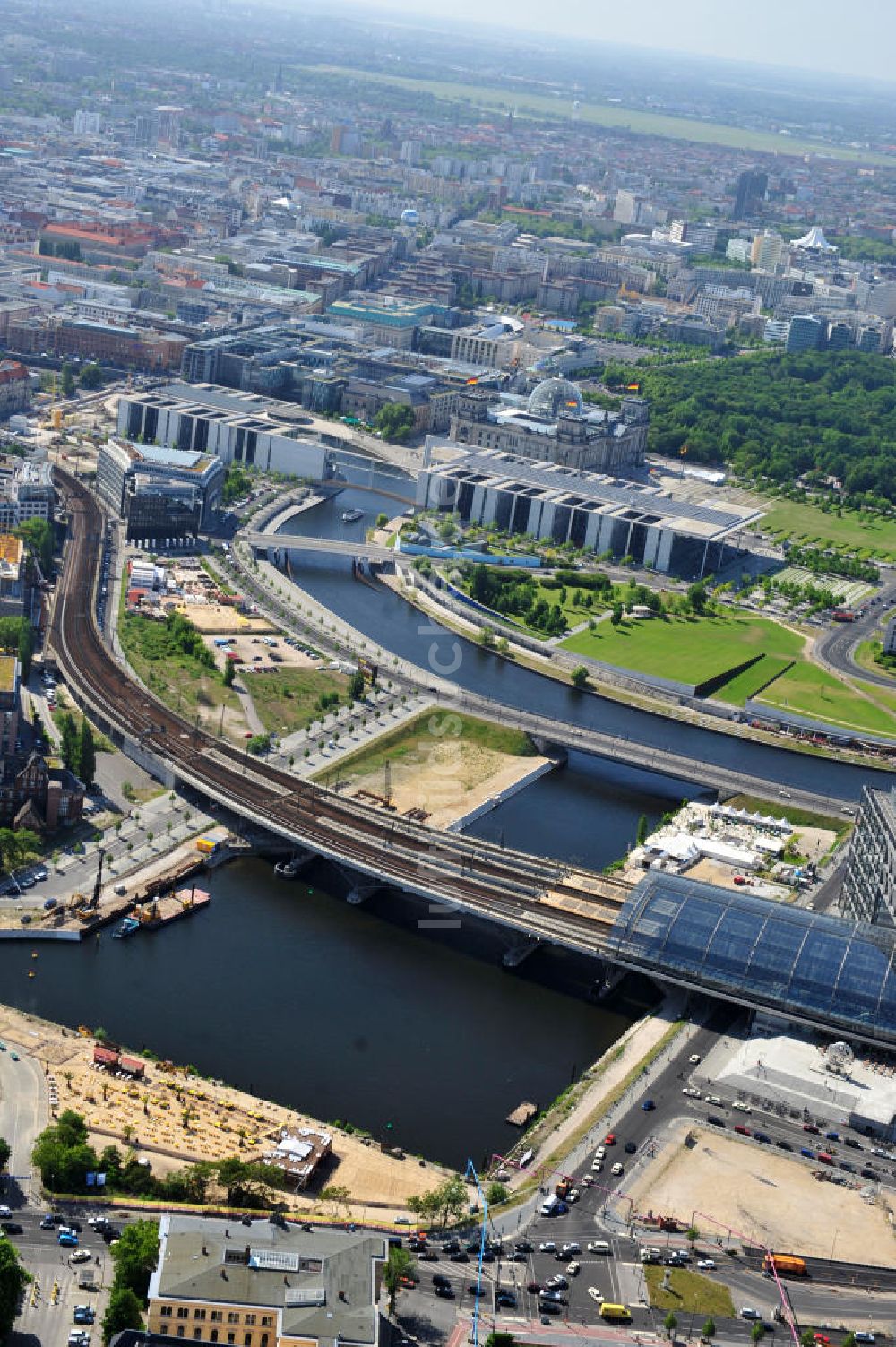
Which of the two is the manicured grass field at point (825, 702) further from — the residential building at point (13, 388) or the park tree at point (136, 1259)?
the residential building at point (13, 388)

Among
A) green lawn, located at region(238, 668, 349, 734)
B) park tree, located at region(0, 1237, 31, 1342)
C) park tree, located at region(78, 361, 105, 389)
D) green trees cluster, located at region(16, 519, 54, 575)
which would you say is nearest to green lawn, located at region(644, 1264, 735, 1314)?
park tree, located at region(0, 1237, 31, 1342)

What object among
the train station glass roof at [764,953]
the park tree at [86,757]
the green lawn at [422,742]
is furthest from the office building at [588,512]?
the train station glass roof at [764,953]

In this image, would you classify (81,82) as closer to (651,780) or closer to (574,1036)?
(651,780)

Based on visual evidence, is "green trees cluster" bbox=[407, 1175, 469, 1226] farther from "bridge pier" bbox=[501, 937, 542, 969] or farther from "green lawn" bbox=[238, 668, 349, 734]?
"green lawn" bbox=[238, 668, 349, 734]

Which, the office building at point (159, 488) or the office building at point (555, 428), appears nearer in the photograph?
the office building at point (159, 488)

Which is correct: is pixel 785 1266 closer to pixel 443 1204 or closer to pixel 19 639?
pixel 443 1204

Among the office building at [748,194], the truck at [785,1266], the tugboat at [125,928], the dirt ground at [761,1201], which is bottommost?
the tugboat at [125,928]

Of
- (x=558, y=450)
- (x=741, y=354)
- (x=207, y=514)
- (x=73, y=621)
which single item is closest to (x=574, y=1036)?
(x=73, y=621)
